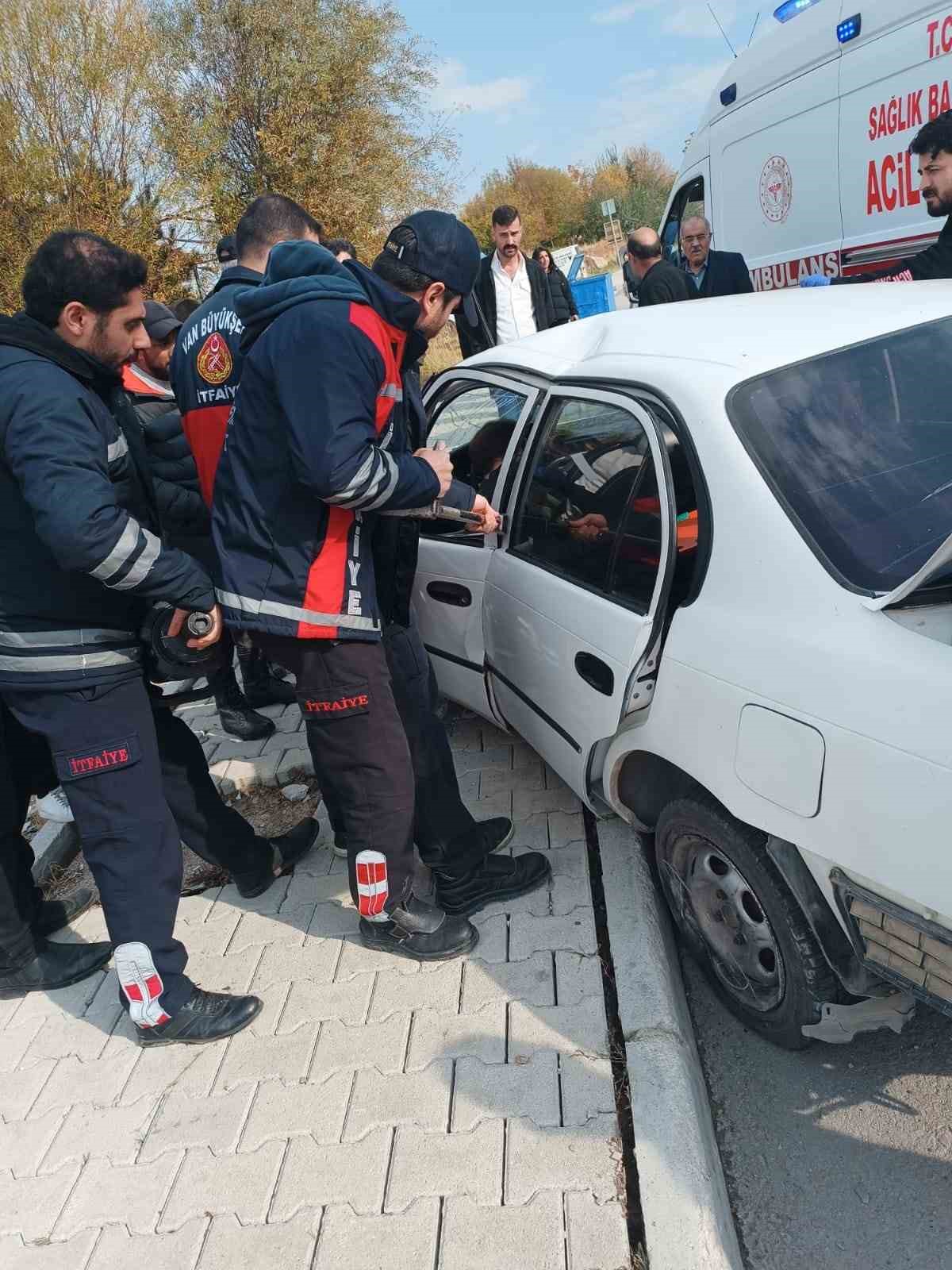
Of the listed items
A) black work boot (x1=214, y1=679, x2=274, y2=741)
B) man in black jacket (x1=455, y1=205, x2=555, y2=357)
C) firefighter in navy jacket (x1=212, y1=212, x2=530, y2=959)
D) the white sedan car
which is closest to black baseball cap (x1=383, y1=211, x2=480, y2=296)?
firefighter in navy jacket (x1=212, y1=212, x2=530, y2=959)

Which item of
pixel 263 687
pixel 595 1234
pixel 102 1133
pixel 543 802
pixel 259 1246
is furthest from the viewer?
pixel 263 687

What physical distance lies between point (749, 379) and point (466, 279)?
73 centimetres

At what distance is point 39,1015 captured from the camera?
2.78 meters

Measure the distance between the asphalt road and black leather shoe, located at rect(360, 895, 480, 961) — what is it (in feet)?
2.20

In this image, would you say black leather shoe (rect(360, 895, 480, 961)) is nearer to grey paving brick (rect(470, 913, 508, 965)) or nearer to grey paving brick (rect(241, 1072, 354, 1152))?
grey paving brick (rect(470, 913, 508, 965))

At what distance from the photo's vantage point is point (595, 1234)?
184 cm

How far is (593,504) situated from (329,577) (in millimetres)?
775

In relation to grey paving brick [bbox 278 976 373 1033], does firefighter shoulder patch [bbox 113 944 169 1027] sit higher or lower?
higher

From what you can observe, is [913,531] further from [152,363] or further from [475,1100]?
[152,363]

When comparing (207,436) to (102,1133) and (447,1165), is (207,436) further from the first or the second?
(447,1165)

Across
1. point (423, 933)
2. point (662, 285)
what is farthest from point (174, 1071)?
point (662, 285)

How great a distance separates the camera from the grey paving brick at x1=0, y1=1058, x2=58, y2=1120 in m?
2.44

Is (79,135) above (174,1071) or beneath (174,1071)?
above

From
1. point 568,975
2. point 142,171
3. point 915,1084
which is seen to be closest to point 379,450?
point 568,975
